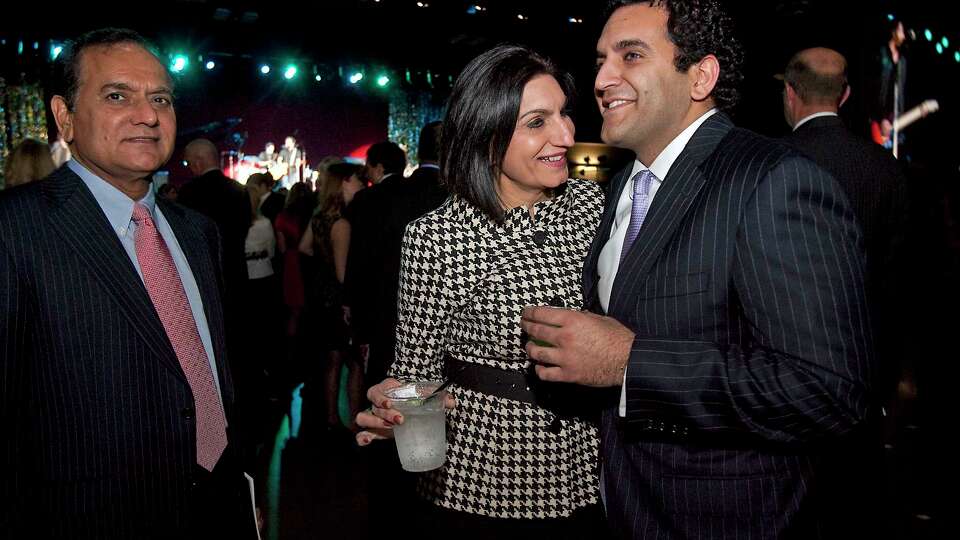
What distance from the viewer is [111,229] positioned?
162cm

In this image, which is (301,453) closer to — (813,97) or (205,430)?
(205,430)

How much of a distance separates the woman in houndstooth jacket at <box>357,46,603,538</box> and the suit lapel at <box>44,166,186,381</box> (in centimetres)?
55

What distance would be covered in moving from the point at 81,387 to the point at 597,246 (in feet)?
4.14

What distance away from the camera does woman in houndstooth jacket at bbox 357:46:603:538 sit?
1.84 m

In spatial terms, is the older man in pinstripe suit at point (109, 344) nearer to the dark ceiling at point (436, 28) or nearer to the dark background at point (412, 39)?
the dark background at point (412, 39)

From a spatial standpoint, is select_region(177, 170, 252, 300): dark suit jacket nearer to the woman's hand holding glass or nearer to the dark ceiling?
the woman's hand holding glass

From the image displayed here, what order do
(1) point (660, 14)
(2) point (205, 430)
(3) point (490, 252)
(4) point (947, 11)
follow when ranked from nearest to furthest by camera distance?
(1) point (660, 14)
(2) point (205, 430)
(3) point (490, 252)
(4) point (947, 11)

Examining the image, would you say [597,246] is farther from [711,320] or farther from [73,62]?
[73,62]

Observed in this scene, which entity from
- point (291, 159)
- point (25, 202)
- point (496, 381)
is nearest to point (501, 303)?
point (496, 381)

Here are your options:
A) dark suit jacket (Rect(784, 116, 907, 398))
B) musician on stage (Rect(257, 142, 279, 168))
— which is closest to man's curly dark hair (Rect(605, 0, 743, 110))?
dark suit jacket (Rect(784, 116, 907, 398))

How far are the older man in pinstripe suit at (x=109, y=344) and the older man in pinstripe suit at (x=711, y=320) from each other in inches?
34.7

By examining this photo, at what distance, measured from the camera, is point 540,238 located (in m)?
1.97

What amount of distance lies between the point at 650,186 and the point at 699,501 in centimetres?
73

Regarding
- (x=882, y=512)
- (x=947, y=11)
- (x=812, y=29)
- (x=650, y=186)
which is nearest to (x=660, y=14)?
(x=650, y=186)
